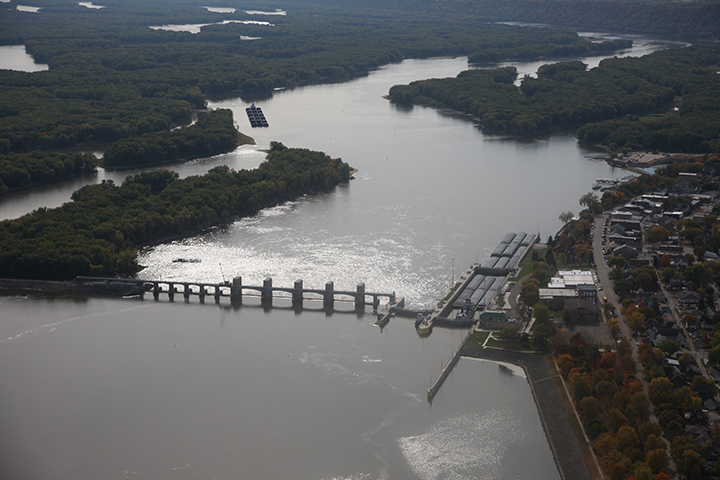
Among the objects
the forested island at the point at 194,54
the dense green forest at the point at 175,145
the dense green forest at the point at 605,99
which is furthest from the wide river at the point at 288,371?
the dense green forest at the point at 605,99

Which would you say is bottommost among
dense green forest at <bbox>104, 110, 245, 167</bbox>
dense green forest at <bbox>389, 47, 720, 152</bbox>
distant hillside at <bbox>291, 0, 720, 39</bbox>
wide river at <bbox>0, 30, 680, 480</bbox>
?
wide river at <bbox>0, 30, 680, 480</bbox>

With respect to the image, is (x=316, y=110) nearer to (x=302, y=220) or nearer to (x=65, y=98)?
(x=65, y=98)

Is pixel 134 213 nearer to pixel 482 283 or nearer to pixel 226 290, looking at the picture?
pixel 226 290

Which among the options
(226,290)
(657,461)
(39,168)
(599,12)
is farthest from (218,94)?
(599,12)

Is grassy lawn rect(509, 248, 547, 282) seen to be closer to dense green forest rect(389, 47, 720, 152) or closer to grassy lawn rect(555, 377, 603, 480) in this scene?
grassy lawn rect(555, 377, 603, 480)

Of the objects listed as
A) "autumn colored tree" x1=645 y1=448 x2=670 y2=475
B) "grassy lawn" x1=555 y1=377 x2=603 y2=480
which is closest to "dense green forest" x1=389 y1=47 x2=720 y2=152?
"grassy lawn" x1=555 y1=377 x2=603 y2=480

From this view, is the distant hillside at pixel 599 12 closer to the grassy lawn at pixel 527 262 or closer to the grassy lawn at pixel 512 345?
the grassy lawn at pixel 527 262

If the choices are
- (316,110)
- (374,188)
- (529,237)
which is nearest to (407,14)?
(316,110)
